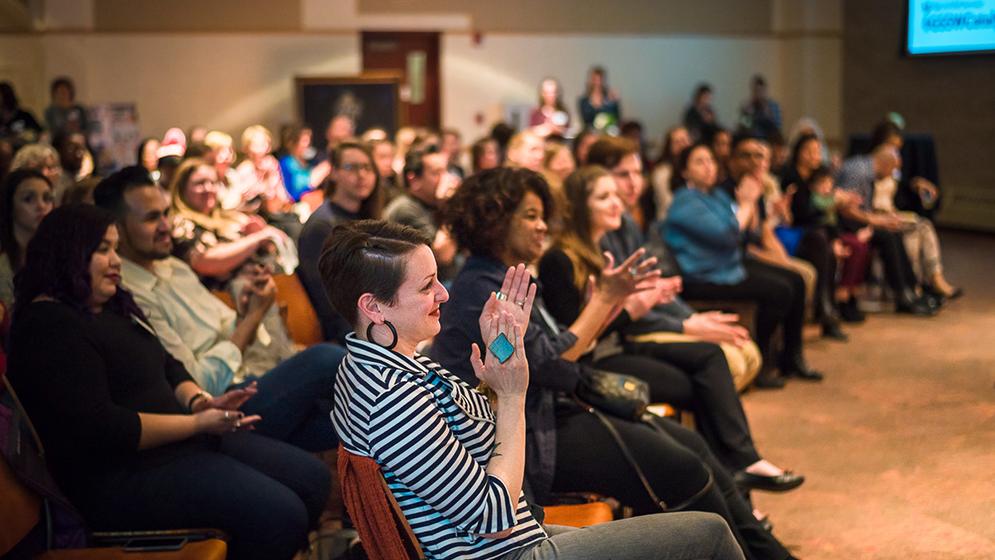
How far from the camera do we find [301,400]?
3.11 metres

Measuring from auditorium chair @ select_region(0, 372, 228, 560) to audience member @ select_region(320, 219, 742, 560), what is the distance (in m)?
0.69

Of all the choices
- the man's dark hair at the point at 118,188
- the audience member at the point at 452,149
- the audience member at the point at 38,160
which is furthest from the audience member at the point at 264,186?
the man's dark hair at the point at 118,188

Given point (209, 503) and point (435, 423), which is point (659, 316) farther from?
point (435, 423)

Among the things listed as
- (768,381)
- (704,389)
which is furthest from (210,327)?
(768,381)

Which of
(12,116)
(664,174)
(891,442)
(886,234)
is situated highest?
(12,116)

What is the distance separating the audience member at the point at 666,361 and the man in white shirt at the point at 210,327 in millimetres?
927

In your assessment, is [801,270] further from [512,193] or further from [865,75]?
[865,75]

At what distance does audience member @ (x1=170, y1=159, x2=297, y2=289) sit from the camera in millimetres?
4203

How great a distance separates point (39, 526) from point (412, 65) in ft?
37.2

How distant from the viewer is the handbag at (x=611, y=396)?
315cm

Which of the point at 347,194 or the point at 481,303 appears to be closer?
the point at 481,303

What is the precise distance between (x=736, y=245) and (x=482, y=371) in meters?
3.86

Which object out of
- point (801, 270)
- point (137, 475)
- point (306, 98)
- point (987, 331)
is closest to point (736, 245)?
point (801, 270)

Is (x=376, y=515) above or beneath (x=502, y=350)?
beneath
